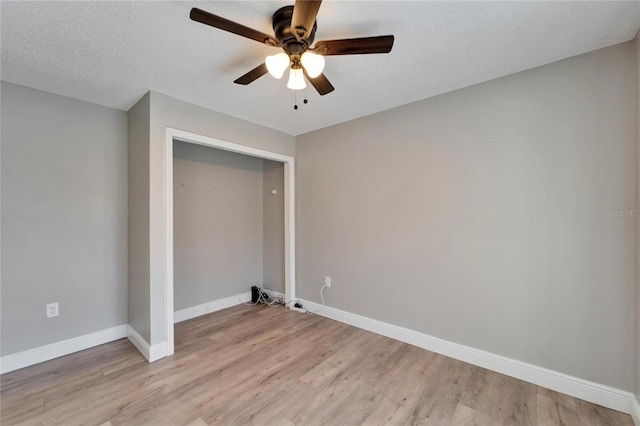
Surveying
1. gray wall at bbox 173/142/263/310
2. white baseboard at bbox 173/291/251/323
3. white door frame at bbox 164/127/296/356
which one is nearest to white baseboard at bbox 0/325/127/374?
white baseboard at bbox 173/291/251/323

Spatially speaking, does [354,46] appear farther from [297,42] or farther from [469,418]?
[469,418]

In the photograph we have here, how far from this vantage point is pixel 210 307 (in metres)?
3.50

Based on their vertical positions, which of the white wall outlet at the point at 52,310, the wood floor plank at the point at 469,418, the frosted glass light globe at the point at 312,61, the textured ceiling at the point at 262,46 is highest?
the textured ceiling at the point at 262,46

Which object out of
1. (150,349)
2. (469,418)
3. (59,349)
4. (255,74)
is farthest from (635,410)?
(59,349)

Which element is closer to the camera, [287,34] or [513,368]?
[287,34]

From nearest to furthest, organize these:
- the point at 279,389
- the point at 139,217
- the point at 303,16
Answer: the point at 303,16 < the point at 279,389 < the point at 139,217

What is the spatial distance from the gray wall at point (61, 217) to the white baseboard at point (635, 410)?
4.18 metres

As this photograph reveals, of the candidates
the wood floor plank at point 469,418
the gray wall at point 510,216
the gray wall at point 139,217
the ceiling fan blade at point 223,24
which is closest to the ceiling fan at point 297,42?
the ceiling fan blade at point 223,24

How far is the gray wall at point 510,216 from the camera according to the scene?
5.82 feet

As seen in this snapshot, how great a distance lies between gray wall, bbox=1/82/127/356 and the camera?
2.22 metres

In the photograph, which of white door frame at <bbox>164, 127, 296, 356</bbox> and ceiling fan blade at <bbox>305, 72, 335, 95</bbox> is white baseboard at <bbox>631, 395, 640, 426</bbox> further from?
white door frame at <bbox>164, 127, 296, 356</bbox>

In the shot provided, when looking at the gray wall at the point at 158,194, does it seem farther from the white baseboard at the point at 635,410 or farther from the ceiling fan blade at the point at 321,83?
the white baseboard at the point at 635,410

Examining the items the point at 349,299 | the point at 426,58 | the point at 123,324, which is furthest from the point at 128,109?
the point at 349,299

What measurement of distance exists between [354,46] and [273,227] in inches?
116
